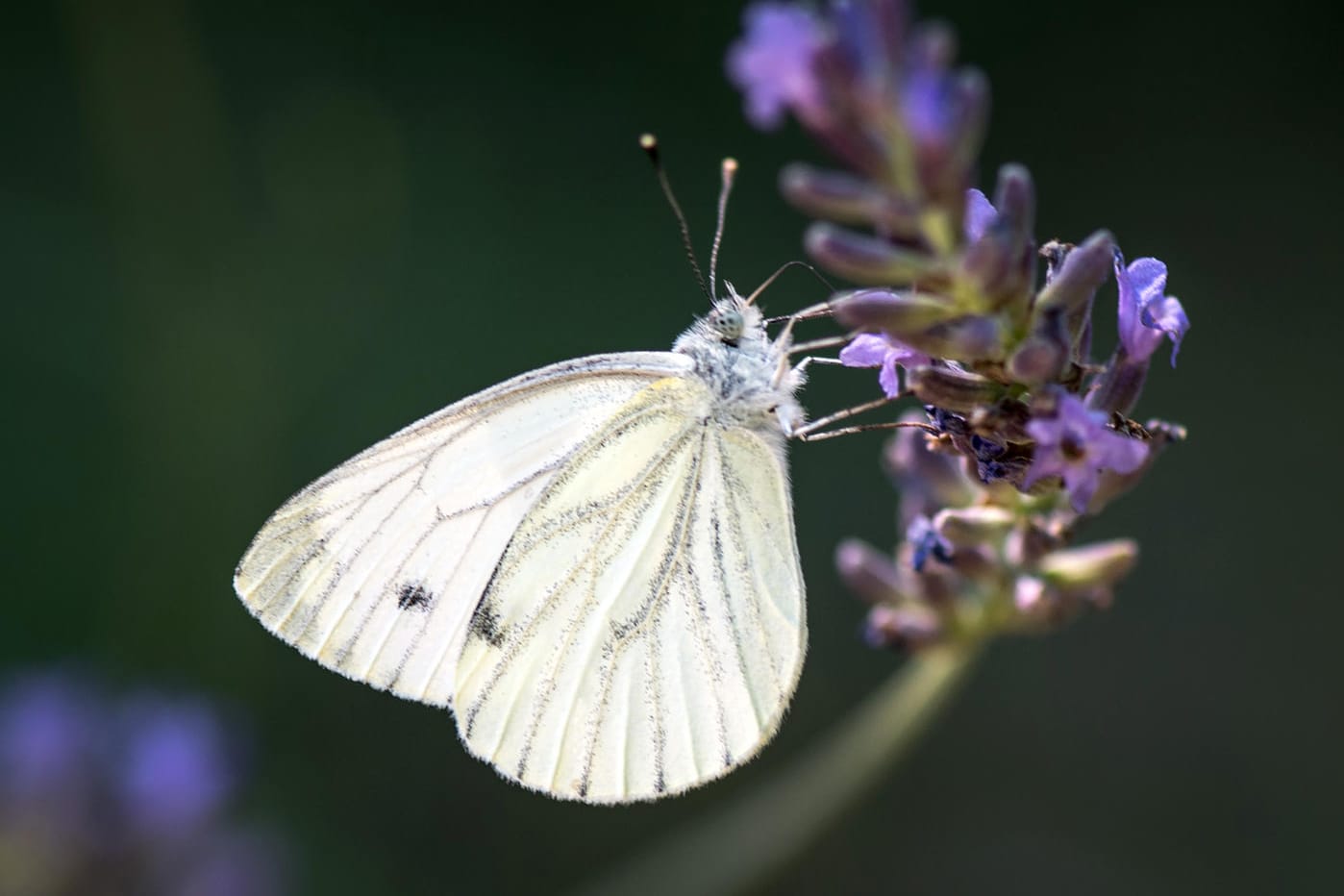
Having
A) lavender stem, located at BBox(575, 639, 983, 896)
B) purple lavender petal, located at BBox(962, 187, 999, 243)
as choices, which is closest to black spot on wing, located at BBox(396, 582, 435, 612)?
lavender stem, located at BBox(575, 639, 983, 896)

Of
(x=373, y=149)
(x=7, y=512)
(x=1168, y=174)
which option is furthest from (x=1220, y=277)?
(x=7, y=512)

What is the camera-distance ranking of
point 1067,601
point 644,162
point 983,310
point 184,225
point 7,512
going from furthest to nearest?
1. point 644,162
2. point 7,512
3. point 184,225
4. point 1067,601
5. point 983,310

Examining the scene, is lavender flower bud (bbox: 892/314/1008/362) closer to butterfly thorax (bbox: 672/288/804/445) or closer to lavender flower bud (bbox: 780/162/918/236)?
lavender flower bud (bbox: 780/162/918/236)

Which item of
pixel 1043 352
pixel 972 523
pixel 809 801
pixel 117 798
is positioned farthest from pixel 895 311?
pixel 117 798

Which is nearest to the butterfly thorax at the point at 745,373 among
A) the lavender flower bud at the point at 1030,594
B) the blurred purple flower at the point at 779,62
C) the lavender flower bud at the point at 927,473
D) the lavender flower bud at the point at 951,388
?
the lavender flower bud at the point at 927,473

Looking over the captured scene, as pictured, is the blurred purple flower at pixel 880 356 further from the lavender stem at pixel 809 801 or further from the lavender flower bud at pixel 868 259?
the lavender stem at pixel 809 801

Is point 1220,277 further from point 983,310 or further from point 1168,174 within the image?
point 983,310
